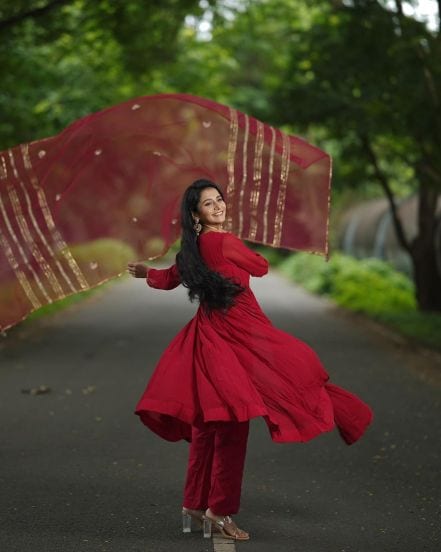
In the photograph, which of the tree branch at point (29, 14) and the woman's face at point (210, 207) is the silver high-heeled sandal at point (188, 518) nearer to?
Answer: the woman's face at point (210, 207)

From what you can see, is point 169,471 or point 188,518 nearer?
point 188,518

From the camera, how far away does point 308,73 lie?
1666 centimetres

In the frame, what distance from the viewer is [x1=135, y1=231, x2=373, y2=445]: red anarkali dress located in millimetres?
4965

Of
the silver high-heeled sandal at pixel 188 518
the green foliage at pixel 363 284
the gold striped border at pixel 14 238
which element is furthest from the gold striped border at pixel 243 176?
the green foliage at pixel 363 284

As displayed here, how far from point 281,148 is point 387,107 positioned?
885cm

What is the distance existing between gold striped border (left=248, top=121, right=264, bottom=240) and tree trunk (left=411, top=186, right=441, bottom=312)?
44.9 ft

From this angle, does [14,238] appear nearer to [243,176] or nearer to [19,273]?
[19,273]

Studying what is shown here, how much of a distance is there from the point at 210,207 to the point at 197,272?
0.33 m

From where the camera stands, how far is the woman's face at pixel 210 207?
5.12 metres

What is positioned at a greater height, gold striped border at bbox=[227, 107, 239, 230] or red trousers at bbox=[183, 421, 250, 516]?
gold striped border at bbox=[227, 107, 239, 230]

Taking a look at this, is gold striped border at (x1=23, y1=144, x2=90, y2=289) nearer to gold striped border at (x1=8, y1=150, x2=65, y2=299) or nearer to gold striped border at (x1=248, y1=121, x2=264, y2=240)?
gold striped border at (x1=8, y1=150, x2=65, y2=299)

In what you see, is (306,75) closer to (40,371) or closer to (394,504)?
(40,371)

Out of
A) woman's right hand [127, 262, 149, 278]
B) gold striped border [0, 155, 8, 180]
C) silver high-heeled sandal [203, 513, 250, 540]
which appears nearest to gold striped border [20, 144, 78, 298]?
gold striped border [0, 155, 8, 180]

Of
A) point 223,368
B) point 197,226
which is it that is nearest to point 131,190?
point 197,226
